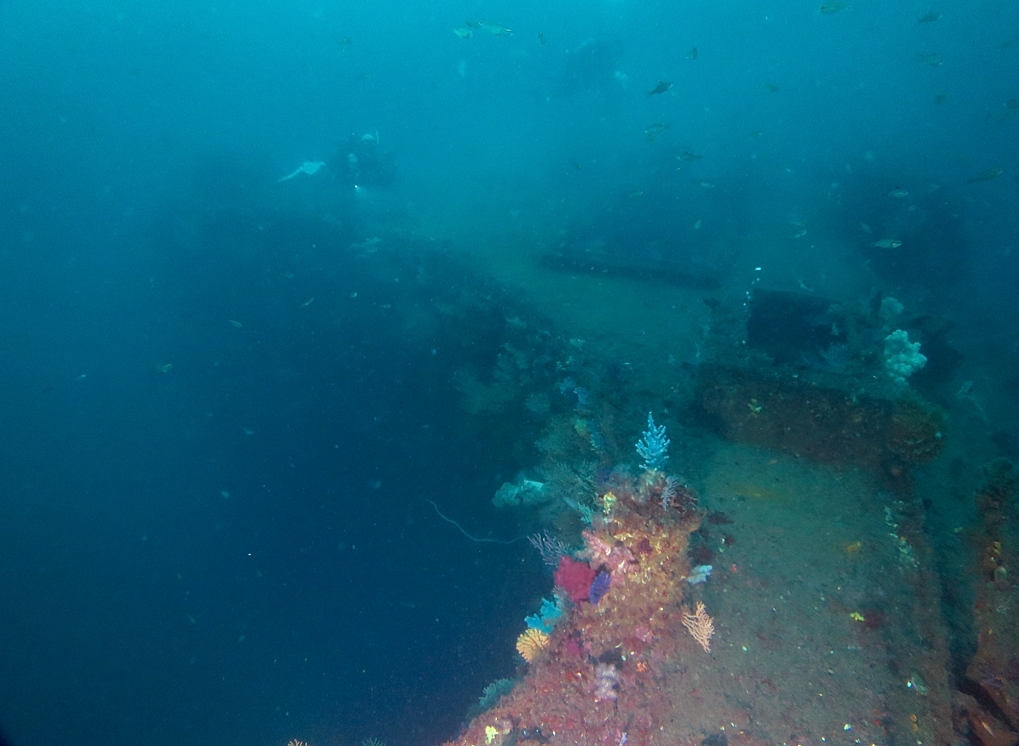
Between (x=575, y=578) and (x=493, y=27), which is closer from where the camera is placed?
(x=575, y=578)

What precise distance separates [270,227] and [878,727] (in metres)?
22.1

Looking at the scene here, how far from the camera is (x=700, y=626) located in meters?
4.32

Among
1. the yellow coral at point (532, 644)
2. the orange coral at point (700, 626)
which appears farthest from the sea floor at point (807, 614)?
the yellow coral at point (532, 644)

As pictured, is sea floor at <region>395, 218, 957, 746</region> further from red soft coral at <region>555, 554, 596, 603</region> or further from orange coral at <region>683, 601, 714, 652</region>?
red soft coral at <region>555, 554, 596, 603</region>

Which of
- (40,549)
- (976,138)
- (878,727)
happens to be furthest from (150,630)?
(976,138)

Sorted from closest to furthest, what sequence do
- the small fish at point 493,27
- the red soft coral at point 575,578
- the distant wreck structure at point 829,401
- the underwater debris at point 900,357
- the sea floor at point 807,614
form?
the sea floor at point 807,614
the red soft coral at point 575,578
the distant wreck structure at point 829,401
the underwater debris at point 900,357
the small fish at point 493,27

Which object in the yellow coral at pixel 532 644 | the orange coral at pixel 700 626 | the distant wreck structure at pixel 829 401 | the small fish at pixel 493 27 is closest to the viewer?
the orange coral at pixel 700 626

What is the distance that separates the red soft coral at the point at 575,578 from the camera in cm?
468

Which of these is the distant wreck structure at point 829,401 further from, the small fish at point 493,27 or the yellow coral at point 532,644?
the small fish at point 493,27

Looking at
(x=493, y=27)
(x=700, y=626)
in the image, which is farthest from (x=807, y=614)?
(x=493, y=27)

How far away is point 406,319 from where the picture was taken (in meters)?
13.8

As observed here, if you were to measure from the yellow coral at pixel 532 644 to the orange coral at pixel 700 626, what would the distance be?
143 centimetres

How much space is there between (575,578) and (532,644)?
3.13ft

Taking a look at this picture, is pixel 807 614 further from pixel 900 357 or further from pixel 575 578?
pixel 900 357
